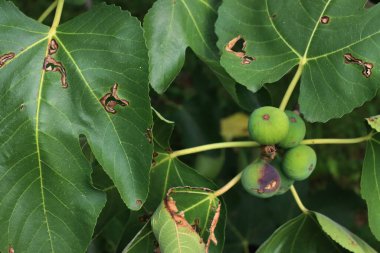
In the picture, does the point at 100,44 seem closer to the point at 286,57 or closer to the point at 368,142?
the point at 286,57

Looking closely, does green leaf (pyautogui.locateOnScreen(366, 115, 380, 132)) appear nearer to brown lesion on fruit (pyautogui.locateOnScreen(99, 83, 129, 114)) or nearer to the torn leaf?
brown lesion on fruit (pyautogui.locateOnScreen(99, 83, 129, 114))

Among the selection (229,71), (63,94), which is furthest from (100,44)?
(229,71)

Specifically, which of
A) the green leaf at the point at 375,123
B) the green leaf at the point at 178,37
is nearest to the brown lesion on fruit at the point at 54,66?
the green leaf at the point at 178,37

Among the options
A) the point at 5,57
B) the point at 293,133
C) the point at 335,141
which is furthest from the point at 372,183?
the point at 5,57

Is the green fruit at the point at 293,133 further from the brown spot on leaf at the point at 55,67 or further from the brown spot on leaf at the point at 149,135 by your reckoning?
the brown spot on leaf at the point at 55,67

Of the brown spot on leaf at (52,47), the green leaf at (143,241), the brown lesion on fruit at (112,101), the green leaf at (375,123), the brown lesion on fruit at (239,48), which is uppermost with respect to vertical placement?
the brown spot on leaf at (52,47)

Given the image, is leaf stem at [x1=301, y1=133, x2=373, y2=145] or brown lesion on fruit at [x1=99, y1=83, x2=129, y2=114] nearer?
brown lesion on fruit at [x1=99, y1=83, x2=129, y2=114]

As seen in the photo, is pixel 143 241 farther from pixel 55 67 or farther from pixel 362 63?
pixel 362 63

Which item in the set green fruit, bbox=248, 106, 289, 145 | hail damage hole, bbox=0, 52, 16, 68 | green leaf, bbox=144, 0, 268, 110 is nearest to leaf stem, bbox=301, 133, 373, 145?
green fruit, bbox=248, 106, 289, 145
